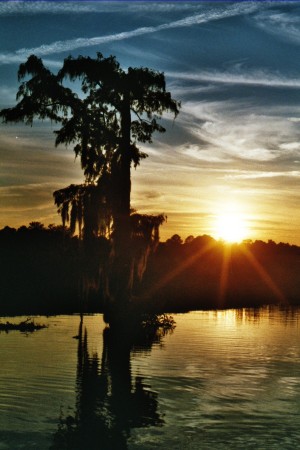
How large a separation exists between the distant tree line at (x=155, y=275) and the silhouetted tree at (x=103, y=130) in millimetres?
1007

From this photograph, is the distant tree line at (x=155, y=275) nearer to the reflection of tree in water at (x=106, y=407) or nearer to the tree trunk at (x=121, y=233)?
the tree trunk at (x=121, y=233)

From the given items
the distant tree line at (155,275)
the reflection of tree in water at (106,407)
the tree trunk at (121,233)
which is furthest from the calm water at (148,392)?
the distant tree line at (155,275)

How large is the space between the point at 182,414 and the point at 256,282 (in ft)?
249

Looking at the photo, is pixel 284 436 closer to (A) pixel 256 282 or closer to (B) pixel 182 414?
(B) pixel 182 414

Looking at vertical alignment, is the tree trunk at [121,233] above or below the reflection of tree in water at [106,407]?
above

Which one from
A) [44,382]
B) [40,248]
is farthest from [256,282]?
[44,382]

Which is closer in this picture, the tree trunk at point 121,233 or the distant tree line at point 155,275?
the tree trunk at point 121,233

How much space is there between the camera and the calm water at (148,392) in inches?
510

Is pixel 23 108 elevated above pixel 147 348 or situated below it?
above

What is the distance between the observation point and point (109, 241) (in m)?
32.6

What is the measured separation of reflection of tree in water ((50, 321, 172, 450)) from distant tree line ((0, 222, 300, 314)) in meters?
10.6

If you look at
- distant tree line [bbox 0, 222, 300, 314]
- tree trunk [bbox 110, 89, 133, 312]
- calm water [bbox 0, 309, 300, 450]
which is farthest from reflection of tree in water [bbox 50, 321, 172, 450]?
distant tree line [bbox 0, 222, 300, 314]

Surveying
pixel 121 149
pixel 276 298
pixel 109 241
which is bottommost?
pixel 276 298

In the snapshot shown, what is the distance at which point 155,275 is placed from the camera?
75.3m
